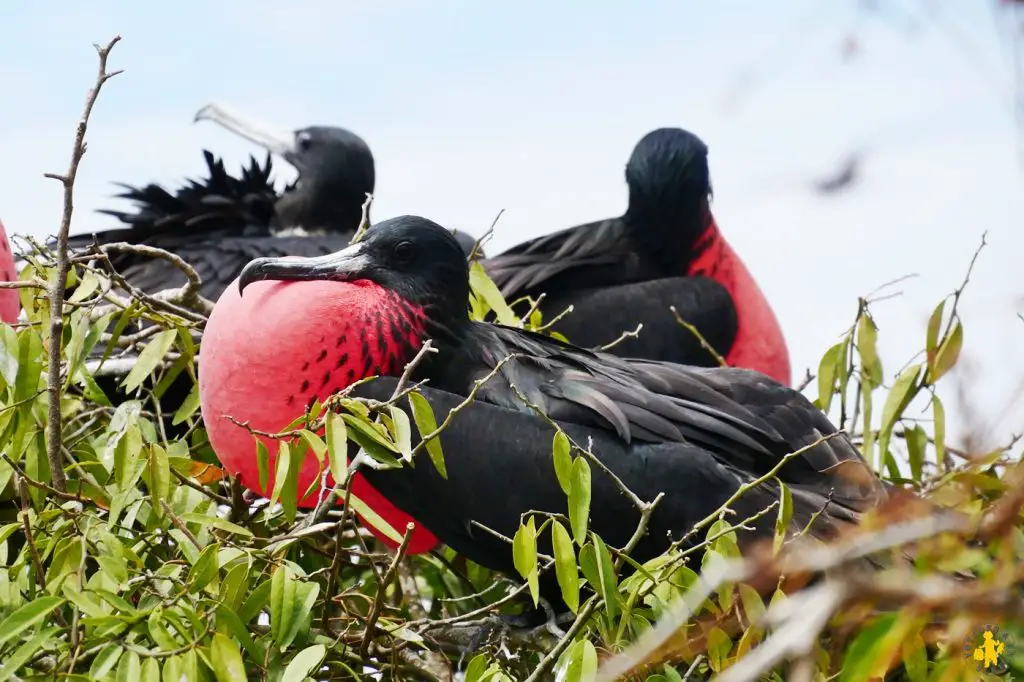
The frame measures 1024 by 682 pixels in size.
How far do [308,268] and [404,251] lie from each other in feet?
0.65

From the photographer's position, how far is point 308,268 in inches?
94.3

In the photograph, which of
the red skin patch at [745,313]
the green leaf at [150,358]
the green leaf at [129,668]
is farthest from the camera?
the red skin patch at [745,313]

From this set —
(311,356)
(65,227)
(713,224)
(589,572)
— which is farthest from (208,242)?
(589,572)

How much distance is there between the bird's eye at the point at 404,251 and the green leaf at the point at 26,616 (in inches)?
42.9

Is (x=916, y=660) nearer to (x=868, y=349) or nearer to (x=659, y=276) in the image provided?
(x=868, y=349)

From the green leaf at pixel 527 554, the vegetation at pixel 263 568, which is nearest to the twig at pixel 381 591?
the vegetation at pixel 263 568

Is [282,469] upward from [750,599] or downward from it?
upward

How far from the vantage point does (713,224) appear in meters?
4.20

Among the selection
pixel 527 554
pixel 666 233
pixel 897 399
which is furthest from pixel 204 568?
pixel 666 233

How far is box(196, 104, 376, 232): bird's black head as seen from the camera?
493cm

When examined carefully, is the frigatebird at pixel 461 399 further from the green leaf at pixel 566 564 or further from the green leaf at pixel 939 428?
the green leaf at pixel 566 564

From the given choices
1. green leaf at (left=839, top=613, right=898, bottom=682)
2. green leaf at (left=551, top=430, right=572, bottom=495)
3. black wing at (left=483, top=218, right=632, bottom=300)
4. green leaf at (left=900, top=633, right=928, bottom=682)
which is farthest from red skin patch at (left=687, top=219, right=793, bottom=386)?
green leaf at (left=839, top=613, right=898, bottom=682)

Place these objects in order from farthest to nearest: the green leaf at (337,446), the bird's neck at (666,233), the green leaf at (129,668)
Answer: the bird's neck at (666,233) → the green leaf at (337,446) → the green leaf at (129,668)

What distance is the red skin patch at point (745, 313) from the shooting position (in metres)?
3.86
